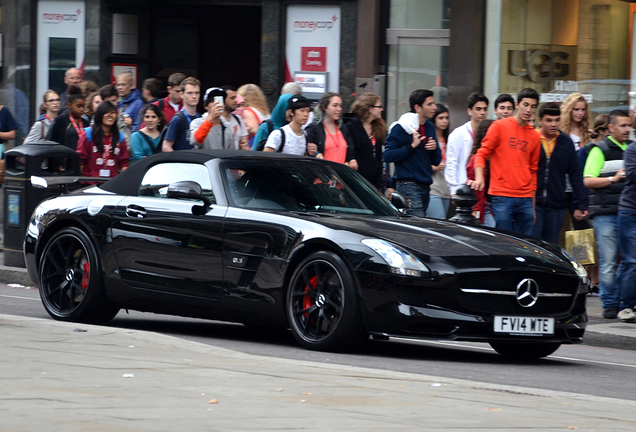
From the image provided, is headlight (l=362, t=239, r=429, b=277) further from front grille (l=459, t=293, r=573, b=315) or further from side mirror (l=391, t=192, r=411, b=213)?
side mirror (l=391, t=192, r=411, b=213)

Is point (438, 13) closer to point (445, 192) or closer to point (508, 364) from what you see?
point (445, 192)

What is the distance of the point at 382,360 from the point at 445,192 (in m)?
5.74

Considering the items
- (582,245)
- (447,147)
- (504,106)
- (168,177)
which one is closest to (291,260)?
(168,177)

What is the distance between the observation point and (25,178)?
44.6 ft

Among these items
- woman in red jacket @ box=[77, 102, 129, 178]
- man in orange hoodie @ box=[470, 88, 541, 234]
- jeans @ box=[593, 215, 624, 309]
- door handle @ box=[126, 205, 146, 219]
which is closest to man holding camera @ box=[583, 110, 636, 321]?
jeans @ box=[593, 215, 624, 309]

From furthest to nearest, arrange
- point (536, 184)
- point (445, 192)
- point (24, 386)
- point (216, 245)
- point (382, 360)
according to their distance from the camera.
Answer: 1. point (445, 192)
2. point (536, 184)
3. point (216, 245)
4. point (382, 360)
5. point (24, 386)

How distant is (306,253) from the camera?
8047 mm

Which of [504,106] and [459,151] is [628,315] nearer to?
[459,151]

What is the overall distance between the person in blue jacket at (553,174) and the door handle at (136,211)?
4.64 metres

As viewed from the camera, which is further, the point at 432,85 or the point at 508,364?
the point at 432,85

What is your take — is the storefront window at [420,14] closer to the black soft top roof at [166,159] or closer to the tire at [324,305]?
the black soft top roof at [166,159]

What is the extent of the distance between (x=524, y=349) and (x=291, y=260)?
6.03 feet

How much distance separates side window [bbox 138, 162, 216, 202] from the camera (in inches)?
349

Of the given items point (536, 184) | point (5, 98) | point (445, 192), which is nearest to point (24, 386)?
point (536, 184)
